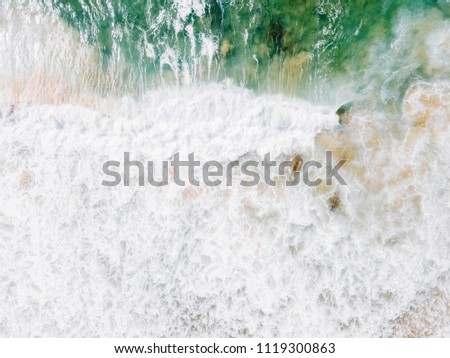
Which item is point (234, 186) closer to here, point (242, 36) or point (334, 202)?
point (334, 202)

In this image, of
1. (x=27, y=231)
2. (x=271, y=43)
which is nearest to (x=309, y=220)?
(x=271, y=43)
